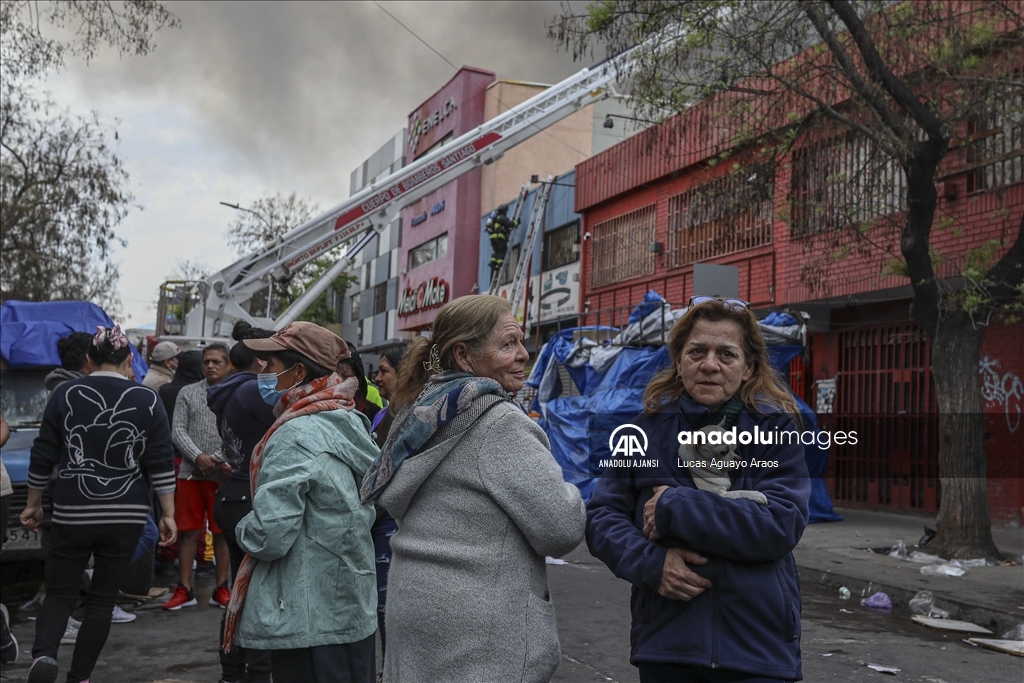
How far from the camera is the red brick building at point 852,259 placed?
41.2 ft

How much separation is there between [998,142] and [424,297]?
92.4ft

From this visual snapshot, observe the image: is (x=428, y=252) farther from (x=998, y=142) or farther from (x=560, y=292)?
(x=998, y=142)

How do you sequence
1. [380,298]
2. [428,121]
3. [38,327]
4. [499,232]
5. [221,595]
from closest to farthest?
1. [221,595]
2. [38,327]
3. [499,232]
4. [428,121]
5. [380,298]

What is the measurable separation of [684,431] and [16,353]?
8.48 meters

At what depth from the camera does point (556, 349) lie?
660 inches

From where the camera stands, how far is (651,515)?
2590mm

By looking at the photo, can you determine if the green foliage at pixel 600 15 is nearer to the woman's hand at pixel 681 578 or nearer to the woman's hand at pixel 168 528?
the woman's hand at pixel 168 528

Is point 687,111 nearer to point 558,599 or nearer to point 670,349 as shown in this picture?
point 558,599

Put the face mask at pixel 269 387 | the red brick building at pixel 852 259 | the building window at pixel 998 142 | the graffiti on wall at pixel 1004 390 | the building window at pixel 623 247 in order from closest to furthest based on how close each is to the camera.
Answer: the face mask at pixel 269 387 → the building window at pixel 998 142 → the red brick building at pixel 852 259 → the graffiti on wall at pixel 1004 390 → the building window at pixel 623 247

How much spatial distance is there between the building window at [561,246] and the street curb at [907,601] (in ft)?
55.3

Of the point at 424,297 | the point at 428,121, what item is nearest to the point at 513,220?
the point at 424,297

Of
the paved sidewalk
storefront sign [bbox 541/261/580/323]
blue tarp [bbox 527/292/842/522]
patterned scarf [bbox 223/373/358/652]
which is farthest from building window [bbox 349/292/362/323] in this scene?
patterned scarf [bbox 223/373/358/652]

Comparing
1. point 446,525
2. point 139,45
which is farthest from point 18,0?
point 446,525

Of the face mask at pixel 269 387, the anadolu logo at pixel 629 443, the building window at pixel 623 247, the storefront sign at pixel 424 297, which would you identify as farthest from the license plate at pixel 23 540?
the storefront sign at pixel 424 297
